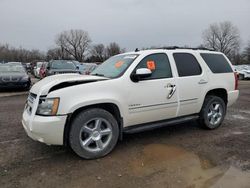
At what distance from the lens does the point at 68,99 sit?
378 cm

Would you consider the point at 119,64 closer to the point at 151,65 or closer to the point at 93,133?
the point at 151,65

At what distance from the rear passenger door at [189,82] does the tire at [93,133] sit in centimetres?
159

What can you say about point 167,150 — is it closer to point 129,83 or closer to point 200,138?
point 200,138

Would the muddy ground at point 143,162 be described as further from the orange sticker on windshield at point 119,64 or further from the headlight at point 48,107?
the orange sticker on windshield at point 119,64

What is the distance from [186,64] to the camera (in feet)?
17.1

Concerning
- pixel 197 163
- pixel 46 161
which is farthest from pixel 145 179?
pixel 46 161

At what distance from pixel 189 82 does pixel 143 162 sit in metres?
2.00

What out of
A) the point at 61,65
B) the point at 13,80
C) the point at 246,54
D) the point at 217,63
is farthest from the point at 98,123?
the point at 246,54

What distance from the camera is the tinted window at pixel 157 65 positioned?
467cm

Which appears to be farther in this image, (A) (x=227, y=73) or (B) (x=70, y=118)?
(A) (x=227, y=73)

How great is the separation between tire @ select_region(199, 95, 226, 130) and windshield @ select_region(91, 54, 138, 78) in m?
2.05

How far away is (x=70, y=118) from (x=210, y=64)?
3.40 m

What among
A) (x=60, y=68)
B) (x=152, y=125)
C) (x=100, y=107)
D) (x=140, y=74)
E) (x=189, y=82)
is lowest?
(x=152, y=125)

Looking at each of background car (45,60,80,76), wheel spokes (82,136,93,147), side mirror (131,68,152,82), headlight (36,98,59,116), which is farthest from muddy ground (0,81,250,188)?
background car (45,60,80,76)
